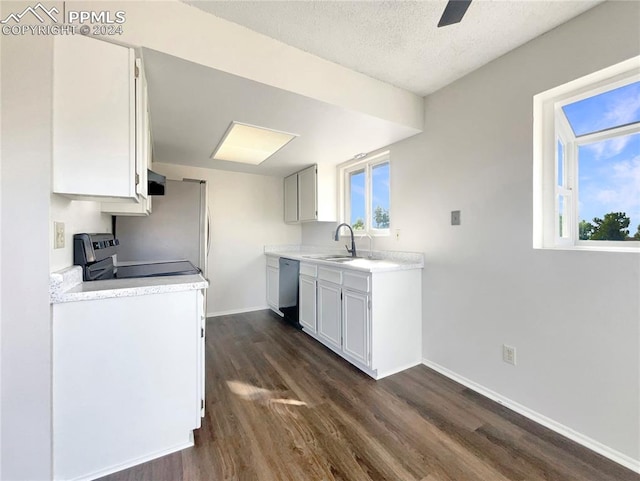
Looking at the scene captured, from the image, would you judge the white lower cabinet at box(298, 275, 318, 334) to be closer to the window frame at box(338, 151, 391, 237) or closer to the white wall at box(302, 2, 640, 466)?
the window frame at box(338, 151, 391, 237)

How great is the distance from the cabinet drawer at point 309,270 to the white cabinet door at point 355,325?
0.52 meters

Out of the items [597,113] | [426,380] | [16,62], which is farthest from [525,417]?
[16,62]

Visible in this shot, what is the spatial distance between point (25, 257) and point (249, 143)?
7.06ft

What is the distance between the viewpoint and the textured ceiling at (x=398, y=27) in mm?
1483

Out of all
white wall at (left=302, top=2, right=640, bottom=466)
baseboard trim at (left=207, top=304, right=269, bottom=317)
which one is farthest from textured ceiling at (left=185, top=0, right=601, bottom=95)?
baseboard trim at (left=207, top=304, right=269, bottom=317)

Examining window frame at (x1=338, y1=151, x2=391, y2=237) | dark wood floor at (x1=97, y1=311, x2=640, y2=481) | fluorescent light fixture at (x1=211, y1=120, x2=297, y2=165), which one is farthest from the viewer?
window frame at (x1=338, y1=151, x2=391, y2=237)

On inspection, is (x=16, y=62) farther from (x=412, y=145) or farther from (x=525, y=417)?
(x=525, y=417)

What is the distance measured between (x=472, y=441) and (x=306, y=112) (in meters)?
2.33

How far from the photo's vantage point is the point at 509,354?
6.13 ft

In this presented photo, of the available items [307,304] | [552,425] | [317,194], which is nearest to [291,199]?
[317,194]

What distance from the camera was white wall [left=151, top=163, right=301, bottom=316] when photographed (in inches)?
151

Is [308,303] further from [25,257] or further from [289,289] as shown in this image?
[25,257]

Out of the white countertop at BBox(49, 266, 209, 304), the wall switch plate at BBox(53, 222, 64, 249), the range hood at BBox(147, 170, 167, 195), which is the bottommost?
the white countertop at BBox(49, 266, 209, 304)

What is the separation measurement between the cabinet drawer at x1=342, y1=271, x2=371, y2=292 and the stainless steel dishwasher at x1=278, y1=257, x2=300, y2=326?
992 mm
